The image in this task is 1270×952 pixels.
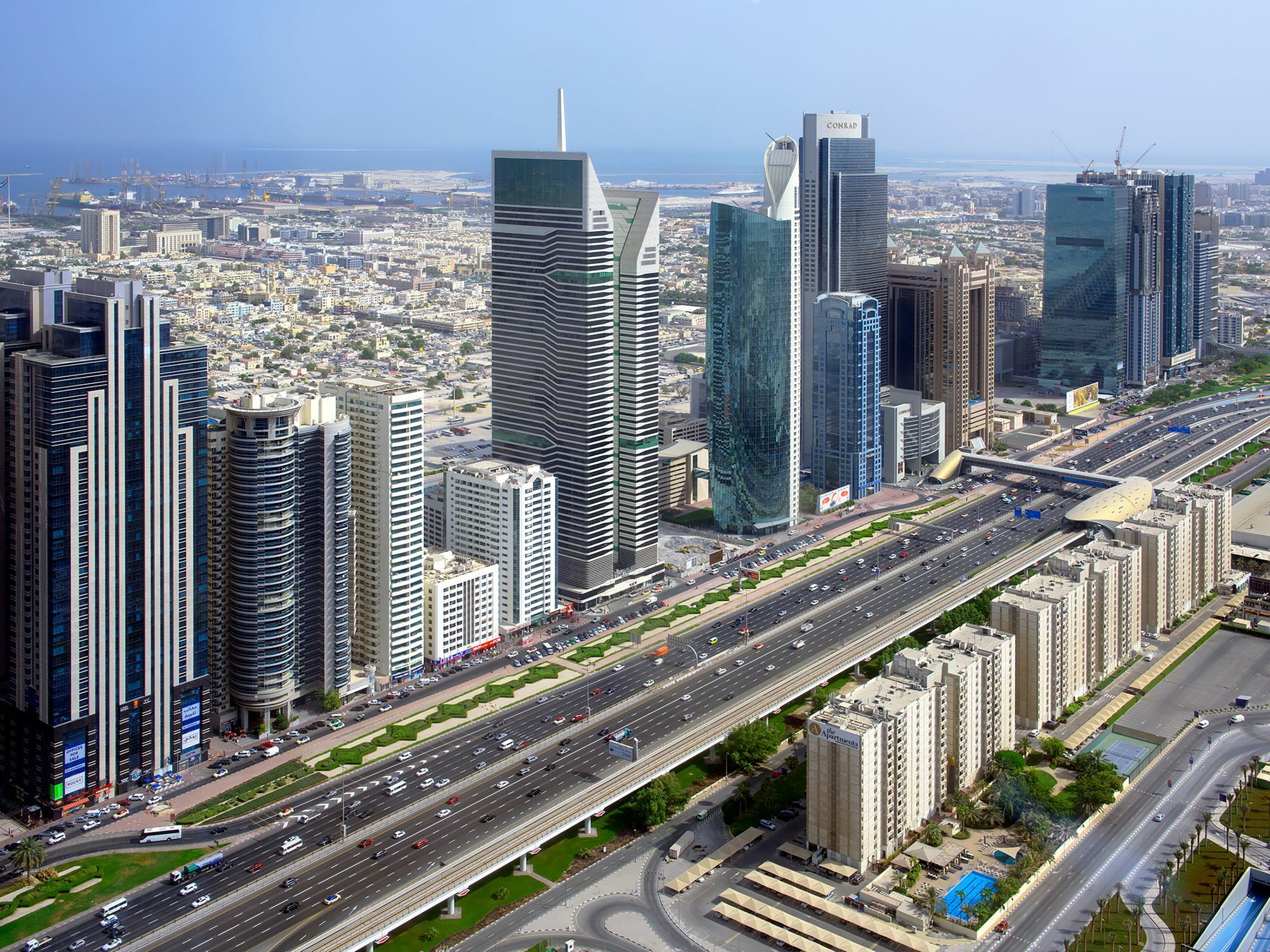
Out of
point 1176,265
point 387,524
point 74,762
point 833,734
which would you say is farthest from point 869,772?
point 1176,265

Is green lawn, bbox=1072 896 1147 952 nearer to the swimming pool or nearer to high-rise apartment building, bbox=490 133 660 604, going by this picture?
the swimming pool

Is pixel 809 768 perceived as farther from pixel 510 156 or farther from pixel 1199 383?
pixel 1199 383

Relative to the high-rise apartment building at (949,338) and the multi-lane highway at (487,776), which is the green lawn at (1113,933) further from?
the high-rise apartment building at (949,338)

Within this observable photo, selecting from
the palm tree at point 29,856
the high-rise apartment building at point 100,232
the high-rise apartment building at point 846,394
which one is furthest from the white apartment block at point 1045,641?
the high-rise apartment building at point 100,232

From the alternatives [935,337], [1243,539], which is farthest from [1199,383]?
[1243,539]

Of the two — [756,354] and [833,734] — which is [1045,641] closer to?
[833,734]

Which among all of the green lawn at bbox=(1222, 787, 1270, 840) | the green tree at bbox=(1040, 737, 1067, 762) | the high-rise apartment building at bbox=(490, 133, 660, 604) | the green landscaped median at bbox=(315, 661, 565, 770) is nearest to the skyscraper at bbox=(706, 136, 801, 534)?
the high-rise apartment building at bbox=(490, 133, 660, 604)
